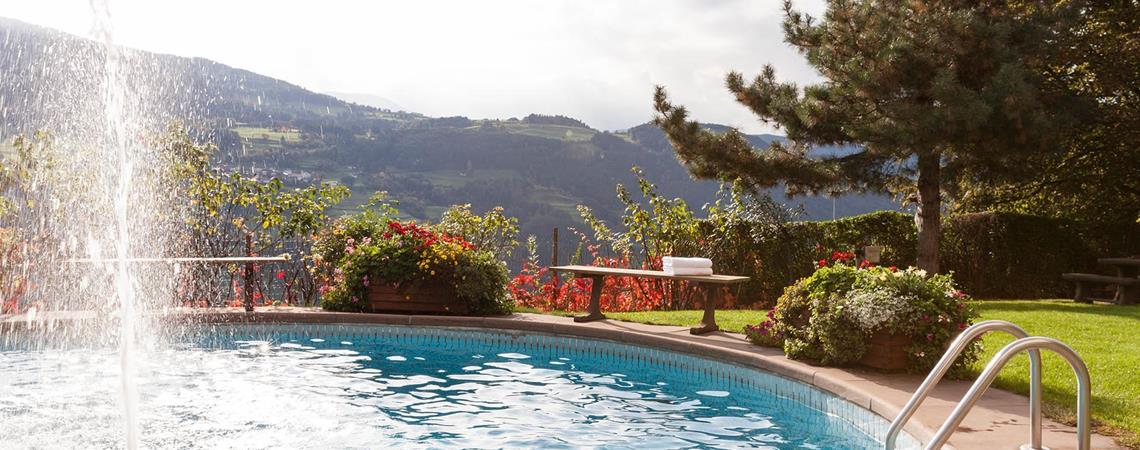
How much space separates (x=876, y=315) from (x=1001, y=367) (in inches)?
145

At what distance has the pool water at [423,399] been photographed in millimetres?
5352

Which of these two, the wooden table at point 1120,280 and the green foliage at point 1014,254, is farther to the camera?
the green foliage at point 1014,254

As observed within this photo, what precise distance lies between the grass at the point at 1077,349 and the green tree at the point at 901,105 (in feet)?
6.59

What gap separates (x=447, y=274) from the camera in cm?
973

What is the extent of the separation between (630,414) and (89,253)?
797cm

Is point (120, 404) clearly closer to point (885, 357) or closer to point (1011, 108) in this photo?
point (885, 357)

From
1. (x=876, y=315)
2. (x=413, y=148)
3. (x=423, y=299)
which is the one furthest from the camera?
(x=413, y=148)

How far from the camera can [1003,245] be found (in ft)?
46.1

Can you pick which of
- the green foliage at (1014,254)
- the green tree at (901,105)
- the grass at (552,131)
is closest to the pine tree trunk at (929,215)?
the green tree at (901,105)

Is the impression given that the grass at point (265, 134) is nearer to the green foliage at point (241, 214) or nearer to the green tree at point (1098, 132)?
the green foliage at point (241, 214)

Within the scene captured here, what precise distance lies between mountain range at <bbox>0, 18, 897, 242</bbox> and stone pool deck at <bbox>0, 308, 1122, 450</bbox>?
3981 cm

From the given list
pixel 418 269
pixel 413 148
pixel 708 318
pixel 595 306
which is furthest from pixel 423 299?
pixel 413 148

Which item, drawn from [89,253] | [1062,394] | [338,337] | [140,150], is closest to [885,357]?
[1062,394]

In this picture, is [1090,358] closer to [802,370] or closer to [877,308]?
[877,308]
